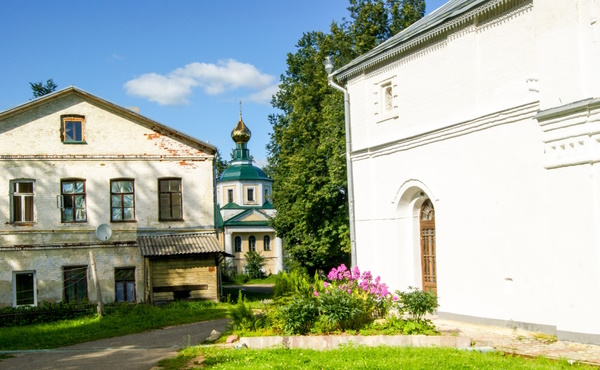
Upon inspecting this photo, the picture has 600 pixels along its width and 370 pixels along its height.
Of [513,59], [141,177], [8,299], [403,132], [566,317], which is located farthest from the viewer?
[141,177]

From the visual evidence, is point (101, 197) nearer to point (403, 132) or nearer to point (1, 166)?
point (1, 166)

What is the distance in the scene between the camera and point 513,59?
12.8 metres

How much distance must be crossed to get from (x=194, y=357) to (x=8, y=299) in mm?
13342

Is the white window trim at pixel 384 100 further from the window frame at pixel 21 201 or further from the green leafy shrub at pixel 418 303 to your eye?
the window frame at pixel 21 201

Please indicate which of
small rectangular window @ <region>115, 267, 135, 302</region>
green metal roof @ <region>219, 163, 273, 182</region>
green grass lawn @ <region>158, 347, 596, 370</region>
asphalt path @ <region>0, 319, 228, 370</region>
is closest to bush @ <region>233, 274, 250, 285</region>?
green metal roof @ <region>219, 163, 273, 182</region>

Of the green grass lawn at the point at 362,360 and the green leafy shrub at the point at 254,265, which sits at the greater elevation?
the green grass lawn at the point at 362,360

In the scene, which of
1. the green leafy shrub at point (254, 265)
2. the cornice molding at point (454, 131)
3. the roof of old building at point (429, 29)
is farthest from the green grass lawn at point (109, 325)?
the green leafy shrub at point (254, 265)

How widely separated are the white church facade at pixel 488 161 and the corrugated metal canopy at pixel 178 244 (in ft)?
22.1

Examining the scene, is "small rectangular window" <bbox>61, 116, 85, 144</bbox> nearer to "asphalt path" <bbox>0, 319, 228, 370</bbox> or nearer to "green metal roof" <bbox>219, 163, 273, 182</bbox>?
"asphalt path" <bbox>0, 319, 228, 370</bbox>

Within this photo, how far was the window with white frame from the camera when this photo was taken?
2217cm

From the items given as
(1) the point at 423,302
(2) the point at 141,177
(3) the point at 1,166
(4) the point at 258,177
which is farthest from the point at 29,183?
(4) the point at 258,177

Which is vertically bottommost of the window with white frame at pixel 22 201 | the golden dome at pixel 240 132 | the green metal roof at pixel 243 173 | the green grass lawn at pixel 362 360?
the green grass lawn at pixel 362 360

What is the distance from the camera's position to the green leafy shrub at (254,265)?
4894 centimetres

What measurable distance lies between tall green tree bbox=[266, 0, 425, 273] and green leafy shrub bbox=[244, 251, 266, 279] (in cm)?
1578
